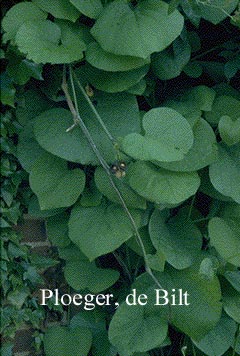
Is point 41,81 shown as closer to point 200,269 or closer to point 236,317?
point 200,269

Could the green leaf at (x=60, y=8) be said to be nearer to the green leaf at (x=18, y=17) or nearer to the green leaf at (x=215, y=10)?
the green leaf at (x=18, y=17)

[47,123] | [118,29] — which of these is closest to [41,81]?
[47,123]

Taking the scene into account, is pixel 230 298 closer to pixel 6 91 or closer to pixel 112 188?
Answer: pixel 112 188

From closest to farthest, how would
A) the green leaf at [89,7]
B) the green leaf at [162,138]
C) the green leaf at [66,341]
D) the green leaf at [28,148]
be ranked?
1. the green leaf at [162,138]
2. the green leaf at [89,7]
3. the green leaf at [28,148]
4. the green leaf at [66,341]

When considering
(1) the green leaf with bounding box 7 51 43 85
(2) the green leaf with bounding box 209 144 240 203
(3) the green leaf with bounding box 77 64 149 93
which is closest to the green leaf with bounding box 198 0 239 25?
(3) the green leaf with bounding box 77 64 149 93

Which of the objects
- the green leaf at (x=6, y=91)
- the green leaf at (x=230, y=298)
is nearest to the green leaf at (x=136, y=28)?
the green leaf at (x=6, y=91)

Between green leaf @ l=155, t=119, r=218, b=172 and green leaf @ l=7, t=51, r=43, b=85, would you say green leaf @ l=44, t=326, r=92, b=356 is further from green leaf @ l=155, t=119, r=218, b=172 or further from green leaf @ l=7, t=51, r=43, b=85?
green leaf @ l=7, t=51, r=43, b=85
